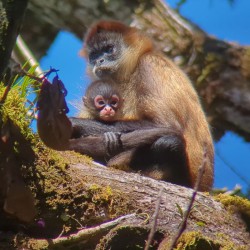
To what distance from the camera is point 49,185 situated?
14.7 ft

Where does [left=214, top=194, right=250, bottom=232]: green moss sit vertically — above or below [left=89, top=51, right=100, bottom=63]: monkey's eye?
below

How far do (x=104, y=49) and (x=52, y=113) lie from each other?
4.08 m

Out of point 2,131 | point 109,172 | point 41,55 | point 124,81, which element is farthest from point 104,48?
point 2,131

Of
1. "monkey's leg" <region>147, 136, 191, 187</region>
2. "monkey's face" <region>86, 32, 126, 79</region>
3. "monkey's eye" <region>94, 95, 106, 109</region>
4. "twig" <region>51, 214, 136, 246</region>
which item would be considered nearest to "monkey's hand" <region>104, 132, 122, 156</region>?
"monkey's leg" <region>147, 136, 191, 187</region>

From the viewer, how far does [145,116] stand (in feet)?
21.5

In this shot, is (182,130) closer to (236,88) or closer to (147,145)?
(147,145)

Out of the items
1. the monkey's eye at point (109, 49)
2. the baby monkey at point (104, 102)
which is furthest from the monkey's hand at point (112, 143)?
the monkey's eye at point (109, 49)

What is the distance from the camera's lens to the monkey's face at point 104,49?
7.56 meters

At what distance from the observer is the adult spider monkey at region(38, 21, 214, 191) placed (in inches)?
238

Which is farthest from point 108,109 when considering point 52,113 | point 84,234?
point 52,113

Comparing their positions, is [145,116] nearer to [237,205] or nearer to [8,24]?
[237,205]

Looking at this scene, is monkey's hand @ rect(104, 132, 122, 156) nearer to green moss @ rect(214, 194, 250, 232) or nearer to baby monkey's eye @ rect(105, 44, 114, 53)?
green moss @ rect(214, 194, 250, 232)

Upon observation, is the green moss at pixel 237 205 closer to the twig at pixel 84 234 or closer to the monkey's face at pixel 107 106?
the twig at pixel 84 234

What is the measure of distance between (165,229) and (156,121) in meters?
2.14
